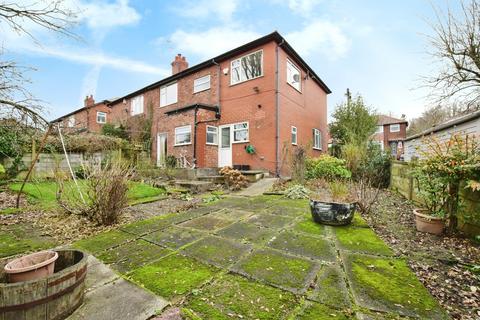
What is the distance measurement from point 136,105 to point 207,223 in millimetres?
16943

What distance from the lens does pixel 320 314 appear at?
1.71m

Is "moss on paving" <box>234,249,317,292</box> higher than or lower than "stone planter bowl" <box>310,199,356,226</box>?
lower

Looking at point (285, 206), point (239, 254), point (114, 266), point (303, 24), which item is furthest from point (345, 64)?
point (114, 266)

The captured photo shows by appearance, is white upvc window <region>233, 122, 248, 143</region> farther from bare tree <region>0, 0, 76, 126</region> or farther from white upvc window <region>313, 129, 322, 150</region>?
bare tree <region>0, 0, 76, 126</region>

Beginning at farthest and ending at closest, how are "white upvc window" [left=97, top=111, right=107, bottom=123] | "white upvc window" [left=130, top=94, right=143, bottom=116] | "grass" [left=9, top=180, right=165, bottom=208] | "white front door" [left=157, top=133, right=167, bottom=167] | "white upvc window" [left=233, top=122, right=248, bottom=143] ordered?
"white upvc window" [left=97, top=111, right=107, bottom=123]
"white upvc window" [left=130, top=94, right=143, bottom=116]
"white front door" [left=157, top=133, right=167, bottom=167]
"white upvc window" [left=233, top=122, right=248, bottom=143]
"grass" [left=9, top=180, right=165, bottom=208]

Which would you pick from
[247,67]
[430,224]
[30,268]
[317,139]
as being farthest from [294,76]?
[30,268]

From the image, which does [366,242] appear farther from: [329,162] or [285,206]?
[329,162]

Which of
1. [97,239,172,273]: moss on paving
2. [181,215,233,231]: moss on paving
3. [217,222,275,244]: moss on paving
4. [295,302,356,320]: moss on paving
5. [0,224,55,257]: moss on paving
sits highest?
[181,215,233,231]: moss on paving

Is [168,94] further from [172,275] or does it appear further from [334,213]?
[172,275]

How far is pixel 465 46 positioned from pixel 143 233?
11847mm

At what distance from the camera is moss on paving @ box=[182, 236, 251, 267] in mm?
2646

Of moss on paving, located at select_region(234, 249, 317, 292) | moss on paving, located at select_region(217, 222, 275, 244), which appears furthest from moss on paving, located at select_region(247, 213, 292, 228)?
moss on paving, located at select_region(234, 249, 317, 292)

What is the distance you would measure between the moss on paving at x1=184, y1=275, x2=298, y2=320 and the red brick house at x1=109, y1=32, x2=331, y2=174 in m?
8.19

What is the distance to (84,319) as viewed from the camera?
5.41 feet
